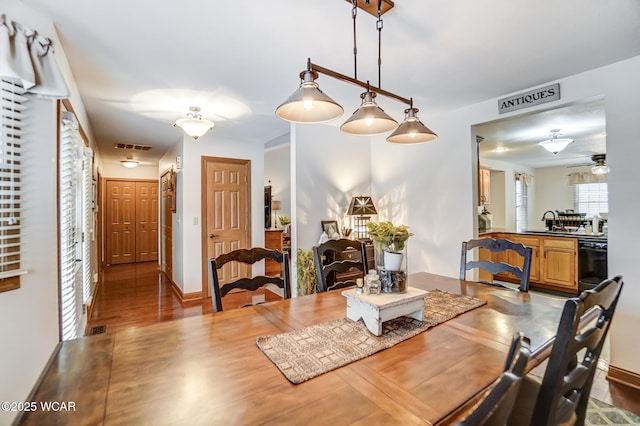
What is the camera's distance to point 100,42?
77.4 inches

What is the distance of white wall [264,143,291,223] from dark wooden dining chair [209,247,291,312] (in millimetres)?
6289

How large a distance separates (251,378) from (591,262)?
16.9 feet

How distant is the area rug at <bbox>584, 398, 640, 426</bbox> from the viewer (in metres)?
1.83

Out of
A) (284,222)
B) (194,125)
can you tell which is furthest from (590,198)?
(194,125)

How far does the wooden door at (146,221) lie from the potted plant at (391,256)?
747 centimetres

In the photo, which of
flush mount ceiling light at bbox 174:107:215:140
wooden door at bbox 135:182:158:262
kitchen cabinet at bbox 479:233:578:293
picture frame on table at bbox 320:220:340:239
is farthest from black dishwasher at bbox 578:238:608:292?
wooden door at bbox 135:182:158:262

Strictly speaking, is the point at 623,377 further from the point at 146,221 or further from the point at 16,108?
the point at 146,221

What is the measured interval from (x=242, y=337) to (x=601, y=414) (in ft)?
7.68

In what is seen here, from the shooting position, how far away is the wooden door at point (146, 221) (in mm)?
7367

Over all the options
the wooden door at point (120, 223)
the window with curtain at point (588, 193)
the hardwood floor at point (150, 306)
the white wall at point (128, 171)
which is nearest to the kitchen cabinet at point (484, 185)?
the window with curtain at point (588, 193)

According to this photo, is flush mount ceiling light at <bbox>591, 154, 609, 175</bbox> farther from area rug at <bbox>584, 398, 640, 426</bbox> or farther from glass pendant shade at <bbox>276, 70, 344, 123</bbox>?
glass pendant shade at <bbox>276, 70, 344, 123</bbox>

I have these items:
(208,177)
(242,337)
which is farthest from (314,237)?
(242,337)

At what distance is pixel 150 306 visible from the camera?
4.06m

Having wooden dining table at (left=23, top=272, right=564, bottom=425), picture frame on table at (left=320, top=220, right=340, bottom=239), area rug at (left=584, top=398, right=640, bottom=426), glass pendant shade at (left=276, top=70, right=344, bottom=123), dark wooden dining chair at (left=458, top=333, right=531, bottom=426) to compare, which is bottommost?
area rug at (left=584, top=398, right=640, bottom=426)
